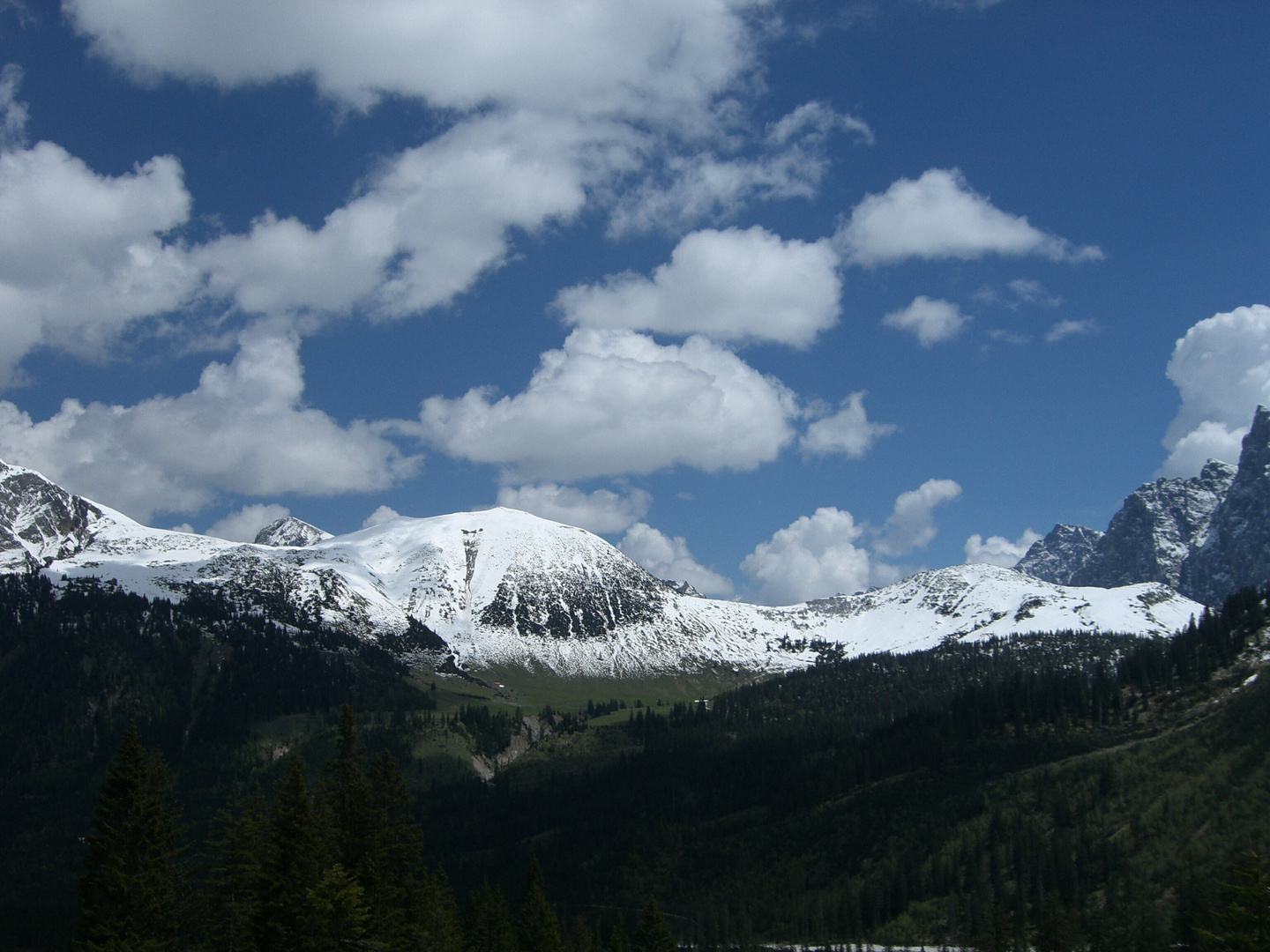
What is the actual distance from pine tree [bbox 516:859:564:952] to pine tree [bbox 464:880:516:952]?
121 centimetres

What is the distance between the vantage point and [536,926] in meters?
97.4

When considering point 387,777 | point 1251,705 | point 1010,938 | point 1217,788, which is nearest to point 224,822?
point 387,777

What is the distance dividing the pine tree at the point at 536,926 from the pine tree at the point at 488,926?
3.96 ft

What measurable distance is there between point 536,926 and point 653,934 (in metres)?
17.7

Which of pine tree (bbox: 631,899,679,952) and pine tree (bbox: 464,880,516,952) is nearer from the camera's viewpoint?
pine tree (bbox: 464,880,516,952)

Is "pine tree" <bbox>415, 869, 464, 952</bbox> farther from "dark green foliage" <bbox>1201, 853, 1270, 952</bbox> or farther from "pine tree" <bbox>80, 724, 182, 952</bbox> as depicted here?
"dark green foliage" <bbox>1201, 853, 1270, 952</bbox>

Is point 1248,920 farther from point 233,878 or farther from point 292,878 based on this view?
point 233,878

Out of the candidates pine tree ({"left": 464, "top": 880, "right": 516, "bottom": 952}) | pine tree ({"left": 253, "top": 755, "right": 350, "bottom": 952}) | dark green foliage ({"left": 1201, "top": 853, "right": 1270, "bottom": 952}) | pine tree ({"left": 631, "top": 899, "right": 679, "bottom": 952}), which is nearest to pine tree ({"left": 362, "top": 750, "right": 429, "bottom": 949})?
pine tree ({"left": 253, "top": 755, "right": 350, "bottom": 952})

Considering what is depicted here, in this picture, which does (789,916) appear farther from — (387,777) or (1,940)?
(387,777)

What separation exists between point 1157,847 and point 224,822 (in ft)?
487

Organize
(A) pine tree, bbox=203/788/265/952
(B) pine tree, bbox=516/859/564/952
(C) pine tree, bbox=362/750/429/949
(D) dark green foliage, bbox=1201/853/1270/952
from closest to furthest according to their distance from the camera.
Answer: (D) dark green foliage, bbox=1201/853/1270/952
(C) pine tree, bbox=362/750/429/949
(A) pine tree, bbox=203/788/265/952
(B) pine tree, bbox=516/859/564/952

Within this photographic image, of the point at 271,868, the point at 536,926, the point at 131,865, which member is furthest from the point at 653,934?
the point at 131,865

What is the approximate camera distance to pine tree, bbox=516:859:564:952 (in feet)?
316

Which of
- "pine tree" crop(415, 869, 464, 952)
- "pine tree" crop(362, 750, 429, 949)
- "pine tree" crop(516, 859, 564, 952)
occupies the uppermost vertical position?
"pine tree" crop(362, 750, 429, 949)
